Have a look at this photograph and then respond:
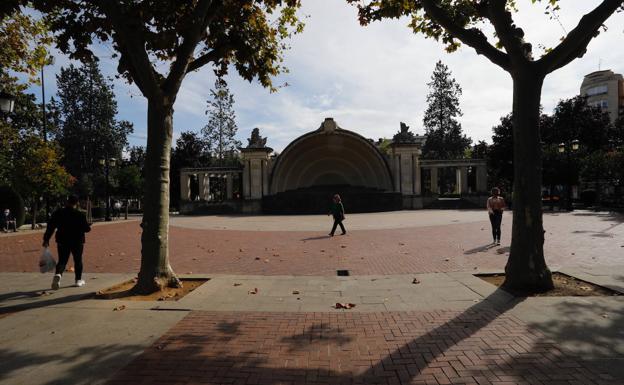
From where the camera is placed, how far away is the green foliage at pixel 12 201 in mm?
23391

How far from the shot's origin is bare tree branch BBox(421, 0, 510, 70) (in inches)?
285

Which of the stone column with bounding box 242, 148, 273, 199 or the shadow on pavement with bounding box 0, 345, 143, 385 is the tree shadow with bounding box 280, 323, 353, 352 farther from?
the stone column with bounding box 242, 148, 273, 199

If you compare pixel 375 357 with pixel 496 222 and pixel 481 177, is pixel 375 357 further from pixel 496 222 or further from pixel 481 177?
pixel 481 177

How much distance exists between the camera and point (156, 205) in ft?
23.7

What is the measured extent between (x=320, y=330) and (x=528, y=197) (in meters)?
4.36

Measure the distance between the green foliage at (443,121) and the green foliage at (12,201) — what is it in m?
49.6

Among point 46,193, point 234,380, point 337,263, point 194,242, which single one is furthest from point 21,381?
point 46,193

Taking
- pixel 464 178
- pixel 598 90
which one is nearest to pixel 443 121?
pixel 464 178

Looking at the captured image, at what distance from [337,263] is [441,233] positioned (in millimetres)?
7831

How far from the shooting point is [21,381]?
3.79 metres

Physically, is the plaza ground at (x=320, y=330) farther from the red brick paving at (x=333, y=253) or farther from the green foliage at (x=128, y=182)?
the green foliage at (x=128, y=182)

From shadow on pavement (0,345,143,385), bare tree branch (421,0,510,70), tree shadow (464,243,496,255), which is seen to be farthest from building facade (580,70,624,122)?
shadow on pavement (0,345,143,385)

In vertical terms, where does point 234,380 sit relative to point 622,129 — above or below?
Answer: below

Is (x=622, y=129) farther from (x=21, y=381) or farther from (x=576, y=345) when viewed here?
(x=21, y=381)
